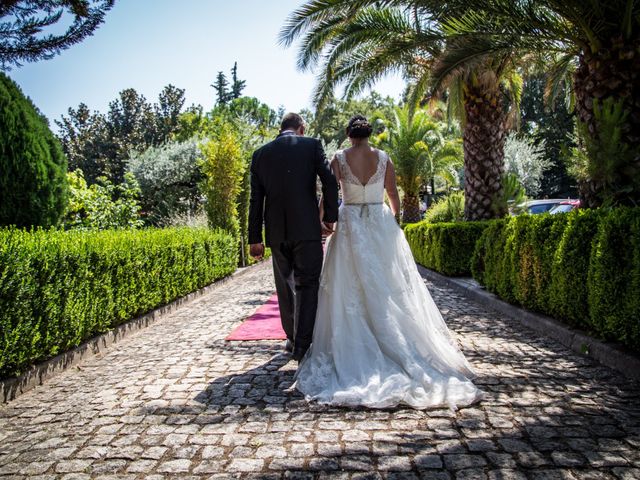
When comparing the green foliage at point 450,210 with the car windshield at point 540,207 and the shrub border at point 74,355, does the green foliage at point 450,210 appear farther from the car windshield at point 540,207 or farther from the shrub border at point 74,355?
the shrub border at point 74,355

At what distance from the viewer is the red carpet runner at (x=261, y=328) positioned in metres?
6.48

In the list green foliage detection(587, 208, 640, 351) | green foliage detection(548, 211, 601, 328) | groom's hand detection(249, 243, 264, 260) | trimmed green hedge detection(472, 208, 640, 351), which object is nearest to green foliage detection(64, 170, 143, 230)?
groom's hand detection(249, 243, 264, 260)

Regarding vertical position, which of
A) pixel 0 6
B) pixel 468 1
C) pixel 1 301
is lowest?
pixel 1 301

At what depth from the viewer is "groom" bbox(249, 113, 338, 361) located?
482 centimetres

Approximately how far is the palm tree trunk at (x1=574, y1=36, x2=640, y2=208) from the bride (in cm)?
308

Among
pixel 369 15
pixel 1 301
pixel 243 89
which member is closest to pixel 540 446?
pixel 1 301

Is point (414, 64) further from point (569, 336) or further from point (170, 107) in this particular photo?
point (170, 107)

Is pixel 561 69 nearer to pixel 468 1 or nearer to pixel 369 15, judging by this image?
pixel 369 15

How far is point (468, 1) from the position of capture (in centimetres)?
766

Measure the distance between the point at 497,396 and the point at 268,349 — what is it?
2667 millimetres

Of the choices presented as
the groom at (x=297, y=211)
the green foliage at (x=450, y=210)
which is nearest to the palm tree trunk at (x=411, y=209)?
the green foliage at (x=450, y=210)

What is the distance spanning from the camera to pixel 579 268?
17.7 ft

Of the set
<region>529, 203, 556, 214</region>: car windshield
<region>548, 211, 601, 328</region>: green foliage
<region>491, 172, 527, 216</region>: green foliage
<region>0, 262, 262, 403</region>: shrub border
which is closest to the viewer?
<region>0, 262, 262, 403</region>: shrub border

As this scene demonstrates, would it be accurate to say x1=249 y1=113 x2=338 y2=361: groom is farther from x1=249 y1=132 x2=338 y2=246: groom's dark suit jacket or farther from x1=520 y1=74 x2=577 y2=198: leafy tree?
x1=520 y1=74 x2=577 y2=198: leafy tree
